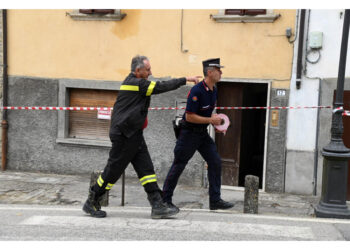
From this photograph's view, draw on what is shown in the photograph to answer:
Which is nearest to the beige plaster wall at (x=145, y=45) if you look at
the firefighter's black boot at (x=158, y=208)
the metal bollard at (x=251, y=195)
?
the metal bollard at (x=251, y=195)

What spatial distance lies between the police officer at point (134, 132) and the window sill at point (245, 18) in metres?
3.75

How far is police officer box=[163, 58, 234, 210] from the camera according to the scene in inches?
218

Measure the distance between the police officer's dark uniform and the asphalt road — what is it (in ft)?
0.71

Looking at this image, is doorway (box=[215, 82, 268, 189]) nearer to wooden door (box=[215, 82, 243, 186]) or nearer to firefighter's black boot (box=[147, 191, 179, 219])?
wooden door (box=[215, 82, 243, 186])

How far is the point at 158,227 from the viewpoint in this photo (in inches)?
191

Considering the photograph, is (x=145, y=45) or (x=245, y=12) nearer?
(x=245, y=12)

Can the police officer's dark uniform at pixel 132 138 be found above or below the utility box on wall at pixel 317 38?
below

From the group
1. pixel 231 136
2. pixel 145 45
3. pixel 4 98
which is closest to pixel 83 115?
pixel 4 98

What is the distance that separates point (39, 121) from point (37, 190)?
2.21 m

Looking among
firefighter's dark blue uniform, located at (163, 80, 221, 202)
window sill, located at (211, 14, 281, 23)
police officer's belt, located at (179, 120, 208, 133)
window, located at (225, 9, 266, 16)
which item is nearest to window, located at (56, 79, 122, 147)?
window sill, located at (211, 14, 281, 23)

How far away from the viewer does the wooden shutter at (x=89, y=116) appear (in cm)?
962

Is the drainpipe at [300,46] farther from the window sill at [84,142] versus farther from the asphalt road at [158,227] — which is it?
the window sill at [84,142]

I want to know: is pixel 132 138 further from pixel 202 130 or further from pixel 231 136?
pixel 231 136

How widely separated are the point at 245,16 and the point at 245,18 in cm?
4
